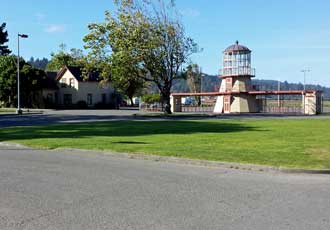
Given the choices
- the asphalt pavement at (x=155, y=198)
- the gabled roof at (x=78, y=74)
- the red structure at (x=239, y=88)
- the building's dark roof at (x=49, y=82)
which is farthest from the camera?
the gabled roof at (x=78, y=74)

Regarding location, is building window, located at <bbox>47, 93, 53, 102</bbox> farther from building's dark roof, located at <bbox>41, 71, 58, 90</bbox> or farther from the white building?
building's dark roof, located at <bbox>41, 71, 58, 90</bbox>

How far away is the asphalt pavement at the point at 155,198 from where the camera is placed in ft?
24.4

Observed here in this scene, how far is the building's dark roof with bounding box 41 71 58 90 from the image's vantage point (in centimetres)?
8188

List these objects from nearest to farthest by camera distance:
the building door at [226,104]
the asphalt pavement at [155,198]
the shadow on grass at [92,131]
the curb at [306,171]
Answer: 1. the asphalt pavement at [155,198]
2. the curb at [306,171]
3. the shadow on grass at [92,131]
4. the building door at [226,104]

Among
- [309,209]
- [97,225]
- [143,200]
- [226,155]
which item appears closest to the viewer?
[97,225]

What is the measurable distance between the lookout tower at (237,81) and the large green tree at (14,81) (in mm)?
27773

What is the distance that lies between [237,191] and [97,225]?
3635mm

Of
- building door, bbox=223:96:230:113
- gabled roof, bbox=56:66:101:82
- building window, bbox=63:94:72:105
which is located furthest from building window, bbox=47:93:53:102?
building door, bbox=223:96:230:113

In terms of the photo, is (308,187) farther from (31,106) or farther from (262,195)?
(31,106)

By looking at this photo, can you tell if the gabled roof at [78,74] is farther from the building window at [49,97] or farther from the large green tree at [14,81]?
the large green tree at [14,81]

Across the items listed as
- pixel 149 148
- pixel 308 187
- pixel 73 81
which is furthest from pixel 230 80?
pixel 308 187

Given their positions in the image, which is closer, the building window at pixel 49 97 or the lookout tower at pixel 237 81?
the lookout tower at pixel 237 81

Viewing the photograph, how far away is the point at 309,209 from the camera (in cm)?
834

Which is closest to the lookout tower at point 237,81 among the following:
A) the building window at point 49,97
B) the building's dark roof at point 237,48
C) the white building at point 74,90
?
the building's dark roof at point 237,48
